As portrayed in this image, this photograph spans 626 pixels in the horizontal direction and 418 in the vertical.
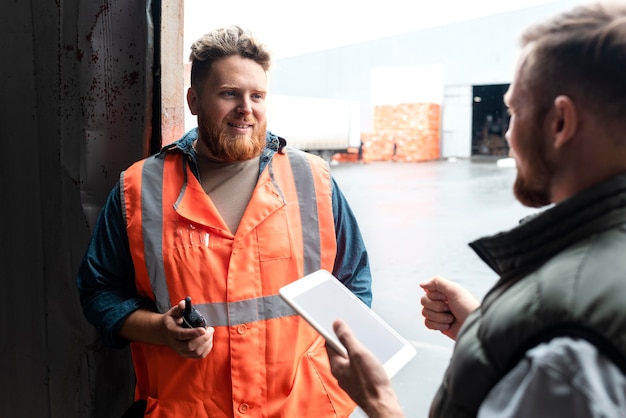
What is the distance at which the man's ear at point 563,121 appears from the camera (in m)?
0.79

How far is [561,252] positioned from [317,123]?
18455 millimetres

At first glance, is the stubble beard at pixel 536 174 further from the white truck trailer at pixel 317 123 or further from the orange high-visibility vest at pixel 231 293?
the white truck trailer at pixel 317 123

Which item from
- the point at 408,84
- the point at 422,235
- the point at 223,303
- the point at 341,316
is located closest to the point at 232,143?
the point at 223,303

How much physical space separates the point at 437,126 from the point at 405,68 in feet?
8.14

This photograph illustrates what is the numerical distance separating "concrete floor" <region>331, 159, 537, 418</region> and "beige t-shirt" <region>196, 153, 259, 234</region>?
2.06 meters

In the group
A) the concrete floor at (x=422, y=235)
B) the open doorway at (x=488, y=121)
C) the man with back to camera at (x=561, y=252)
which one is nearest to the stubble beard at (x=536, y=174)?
the man with back to camera at (x=561, y=252)

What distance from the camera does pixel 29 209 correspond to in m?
2.13

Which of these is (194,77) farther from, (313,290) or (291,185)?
(313,290)

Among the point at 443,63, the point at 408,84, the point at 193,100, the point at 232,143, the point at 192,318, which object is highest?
the point at 443,63

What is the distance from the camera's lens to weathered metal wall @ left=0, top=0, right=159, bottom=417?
6.41 ft

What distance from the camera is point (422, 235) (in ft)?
27.7

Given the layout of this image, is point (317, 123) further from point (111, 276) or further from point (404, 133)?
point (111, 276)

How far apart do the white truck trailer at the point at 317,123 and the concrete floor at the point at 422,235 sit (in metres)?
2.17

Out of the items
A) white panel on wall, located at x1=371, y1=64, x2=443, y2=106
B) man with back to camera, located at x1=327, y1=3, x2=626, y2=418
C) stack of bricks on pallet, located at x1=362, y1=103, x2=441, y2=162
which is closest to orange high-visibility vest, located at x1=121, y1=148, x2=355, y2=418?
man with back to camera, located at x1=327, y1=3, x2=626, y2=418
